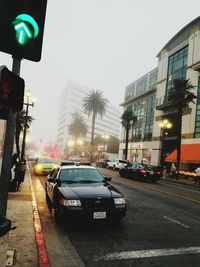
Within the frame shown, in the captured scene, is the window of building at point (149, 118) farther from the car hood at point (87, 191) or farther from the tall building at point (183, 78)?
the car hood at point (87, 191)

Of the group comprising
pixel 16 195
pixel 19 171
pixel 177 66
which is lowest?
pixel 16 195

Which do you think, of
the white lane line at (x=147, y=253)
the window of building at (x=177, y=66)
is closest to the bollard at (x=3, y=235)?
the white lane line at (x=147, y=253)

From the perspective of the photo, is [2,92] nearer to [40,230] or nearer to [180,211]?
[40,230]

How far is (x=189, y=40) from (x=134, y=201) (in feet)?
115

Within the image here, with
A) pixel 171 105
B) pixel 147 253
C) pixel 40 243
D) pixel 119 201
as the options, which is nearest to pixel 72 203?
pixel 119 201

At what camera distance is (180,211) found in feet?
35.0

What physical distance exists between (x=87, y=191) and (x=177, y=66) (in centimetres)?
4149

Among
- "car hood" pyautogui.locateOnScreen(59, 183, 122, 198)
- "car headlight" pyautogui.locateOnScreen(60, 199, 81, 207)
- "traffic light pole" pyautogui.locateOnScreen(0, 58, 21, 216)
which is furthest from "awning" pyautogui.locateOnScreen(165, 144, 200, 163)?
"traffic light pole" pyautogui.locateOnScreen(0, 58, 21, 216)

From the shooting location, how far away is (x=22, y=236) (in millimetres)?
6648

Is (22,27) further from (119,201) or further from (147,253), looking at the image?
(119,201)

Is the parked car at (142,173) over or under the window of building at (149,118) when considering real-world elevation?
under

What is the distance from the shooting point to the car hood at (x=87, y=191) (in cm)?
754

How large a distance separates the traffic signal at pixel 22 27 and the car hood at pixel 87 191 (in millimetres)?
4553

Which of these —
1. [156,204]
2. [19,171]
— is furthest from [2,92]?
[19,171]
